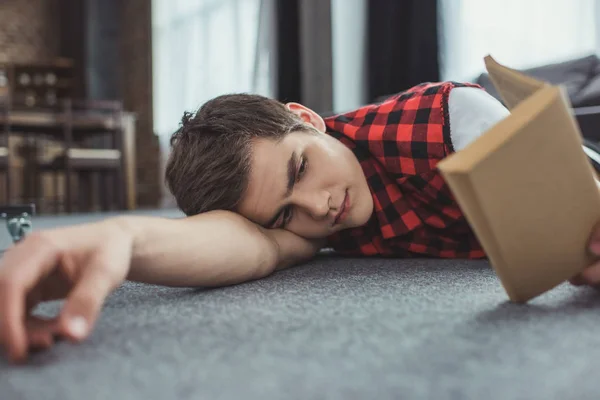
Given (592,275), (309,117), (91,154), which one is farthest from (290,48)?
(592,275)

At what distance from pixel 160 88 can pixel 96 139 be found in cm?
81

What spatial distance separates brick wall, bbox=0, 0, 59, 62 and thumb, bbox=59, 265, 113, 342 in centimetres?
542

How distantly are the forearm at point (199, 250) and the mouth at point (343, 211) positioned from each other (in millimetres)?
103

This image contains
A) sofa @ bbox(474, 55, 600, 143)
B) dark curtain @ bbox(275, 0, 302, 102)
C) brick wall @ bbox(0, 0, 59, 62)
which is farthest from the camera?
brick wall @ bbox(0, 0, 59, 62)

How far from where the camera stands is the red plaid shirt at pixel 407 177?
79 cm

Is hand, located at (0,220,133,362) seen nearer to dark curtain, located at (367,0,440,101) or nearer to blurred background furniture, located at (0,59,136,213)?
dark curtain, located at (367,0,440,101)

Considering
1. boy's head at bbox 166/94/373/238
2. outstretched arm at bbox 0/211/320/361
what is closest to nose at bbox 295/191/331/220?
boy's head at bbox 166/94/373/238

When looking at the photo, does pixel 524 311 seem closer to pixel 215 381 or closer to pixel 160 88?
pixel 215 381

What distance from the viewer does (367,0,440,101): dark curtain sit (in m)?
2.53

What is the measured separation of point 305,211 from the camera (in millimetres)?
738

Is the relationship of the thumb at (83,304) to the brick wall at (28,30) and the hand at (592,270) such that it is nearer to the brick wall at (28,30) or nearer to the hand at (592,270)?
the hand at (592,270)

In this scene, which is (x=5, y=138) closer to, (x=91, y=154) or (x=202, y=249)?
(x=91, y=154)

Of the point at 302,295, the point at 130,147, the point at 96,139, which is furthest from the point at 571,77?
the point at 96,139

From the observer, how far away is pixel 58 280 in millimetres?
394
